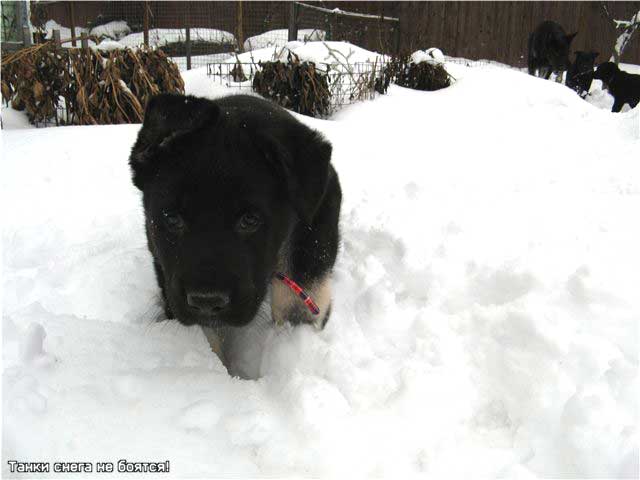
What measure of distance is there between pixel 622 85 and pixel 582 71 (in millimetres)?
2808

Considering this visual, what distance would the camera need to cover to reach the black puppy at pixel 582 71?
13.3 meters

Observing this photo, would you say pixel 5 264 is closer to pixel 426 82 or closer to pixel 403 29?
pixel 426 82

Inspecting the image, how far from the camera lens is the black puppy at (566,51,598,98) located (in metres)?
13.3

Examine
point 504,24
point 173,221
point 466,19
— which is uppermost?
point 466,19

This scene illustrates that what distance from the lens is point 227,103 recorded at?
9.25 feet

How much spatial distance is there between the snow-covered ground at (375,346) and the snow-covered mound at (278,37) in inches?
354

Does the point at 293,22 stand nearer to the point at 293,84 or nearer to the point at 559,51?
the point at 293,84

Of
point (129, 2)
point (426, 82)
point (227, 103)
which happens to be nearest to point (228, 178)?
point (227, 103)

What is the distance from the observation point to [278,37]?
44.0 feet

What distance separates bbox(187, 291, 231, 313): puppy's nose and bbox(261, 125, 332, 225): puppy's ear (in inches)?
21.8

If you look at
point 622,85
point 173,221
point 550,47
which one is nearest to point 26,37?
point 173,221

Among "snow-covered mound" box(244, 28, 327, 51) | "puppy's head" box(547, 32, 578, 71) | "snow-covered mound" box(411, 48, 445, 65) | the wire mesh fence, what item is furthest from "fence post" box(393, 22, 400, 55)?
"snow-covered mound" box(411, 48, 445, 65)

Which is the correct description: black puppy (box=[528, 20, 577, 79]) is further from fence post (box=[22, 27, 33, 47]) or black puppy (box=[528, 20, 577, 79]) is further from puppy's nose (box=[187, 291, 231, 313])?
puppy's nose (box=[187, 291, 231, 313])

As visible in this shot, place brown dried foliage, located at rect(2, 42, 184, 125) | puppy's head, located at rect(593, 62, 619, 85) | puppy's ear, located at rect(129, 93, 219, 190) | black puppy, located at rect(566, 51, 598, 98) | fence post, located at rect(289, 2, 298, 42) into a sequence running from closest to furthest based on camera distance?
1. puppy's ear, located at rect(129, 93, 219, 190)
2. brown dried foliage, located at rect(2, 42, 184, 125)
3. puppy's head, located at rect(593, 62, 619, 85)
4. fence post, located at rect(289, 2, 298, 42)
5. black puppy, located at rect(566, 51, 598, 98)
